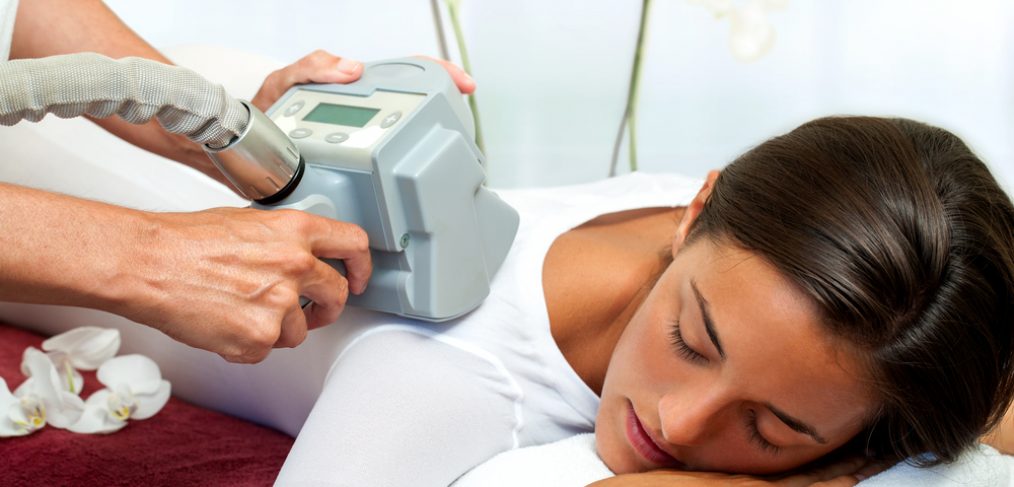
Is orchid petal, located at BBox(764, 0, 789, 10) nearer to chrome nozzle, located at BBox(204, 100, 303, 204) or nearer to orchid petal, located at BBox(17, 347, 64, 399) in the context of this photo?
chrome nozzle, located at BBox(204, 100, 303, 204)

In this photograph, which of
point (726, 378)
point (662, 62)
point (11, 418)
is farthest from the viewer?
point (662, 62)

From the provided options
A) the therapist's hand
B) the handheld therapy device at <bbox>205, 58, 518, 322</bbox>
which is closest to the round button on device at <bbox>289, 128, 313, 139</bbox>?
the handheld therapy device at <bbox>205, 58, 518, 322</bbox>

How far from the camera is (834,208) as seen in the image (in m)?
0.95

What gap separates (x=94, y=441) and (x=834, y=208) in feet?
2.93

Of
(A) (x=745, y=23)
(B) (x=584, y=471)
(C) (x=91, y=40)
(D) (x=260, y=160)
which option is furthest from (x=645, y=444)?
(A) (x=745, y=23)

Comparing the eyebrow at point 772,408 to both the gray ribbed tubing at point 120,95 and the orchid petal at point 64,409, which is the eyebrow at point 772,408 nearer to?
the gray ribbed tubing at point 120,95

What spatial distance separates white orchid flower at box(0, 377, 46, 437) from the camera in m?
1.24

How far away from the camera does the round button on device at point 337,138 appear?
977mm

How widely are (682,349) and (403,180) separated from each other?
0.31 meters

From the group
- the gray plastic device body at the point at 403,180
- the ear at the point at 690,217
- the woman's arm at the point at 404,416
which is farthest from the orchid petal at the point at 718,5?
the woman's arm at the point at 404,416

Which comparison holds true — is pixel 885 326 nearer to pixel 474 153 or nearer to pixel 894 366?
pixel 894 366

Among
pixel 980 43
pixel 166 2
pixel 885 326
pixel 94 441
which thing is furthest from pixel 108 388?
pixel 980 43

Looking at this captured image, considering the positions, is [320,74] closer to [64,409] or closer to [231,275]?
[231,275]

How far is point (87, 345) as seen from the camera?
1.37 metres
